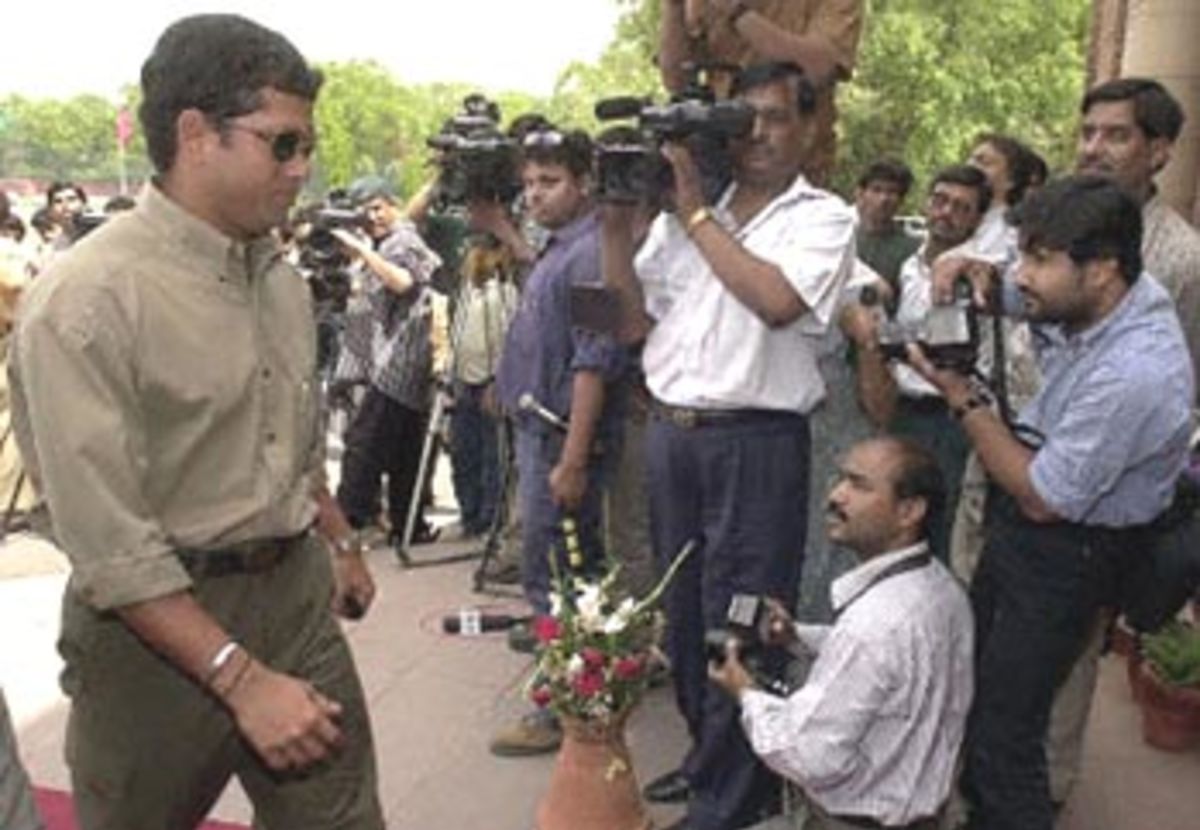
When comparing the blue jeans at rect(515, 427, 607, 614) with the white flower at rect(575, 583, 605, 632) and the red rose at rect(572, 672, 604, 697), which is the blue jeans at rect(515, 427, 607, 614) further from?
the red rose at rect(572, 672, 604, 697)

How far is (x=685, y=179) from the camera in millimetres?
2820

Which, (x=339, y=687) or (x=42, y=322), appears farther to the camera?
(x=339, y=687)

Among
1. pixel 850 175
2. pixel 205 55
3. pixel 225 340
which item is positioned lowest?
pixel 850 175

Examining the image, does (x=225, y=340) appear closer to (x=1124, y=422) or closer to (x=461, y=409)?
(x=1124, y=422)

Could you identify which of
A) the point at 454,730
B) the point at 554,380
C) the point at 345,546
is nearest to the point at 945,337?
the point at 345,546

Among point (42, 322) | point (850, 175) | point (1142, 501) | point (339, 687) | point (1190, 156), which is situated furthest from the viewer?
point (850, 175)

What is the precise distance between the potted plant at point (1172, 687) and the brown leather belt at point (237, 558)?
2.56 metres

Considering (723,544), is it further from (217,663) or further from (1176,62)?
(1176,62)

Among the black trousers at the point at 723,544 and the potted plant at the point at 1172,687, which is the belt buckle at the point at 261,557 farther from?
the potted plant at the point at 1172,687

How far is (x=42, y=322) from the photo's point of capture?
1.76 metres

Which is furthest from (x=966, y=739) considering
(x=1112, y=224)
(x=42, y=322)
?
(x=42, y=322)

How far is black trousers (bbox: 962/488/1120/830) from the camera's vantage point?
251 centimetres

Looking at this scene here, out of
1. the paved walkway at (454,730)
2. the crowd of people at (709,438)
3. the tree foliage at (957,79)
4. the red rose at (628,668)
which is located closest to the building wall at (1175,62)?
the crowd of people at (709,438)

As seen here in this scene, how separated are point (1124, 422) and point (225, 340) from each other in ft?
5.24
